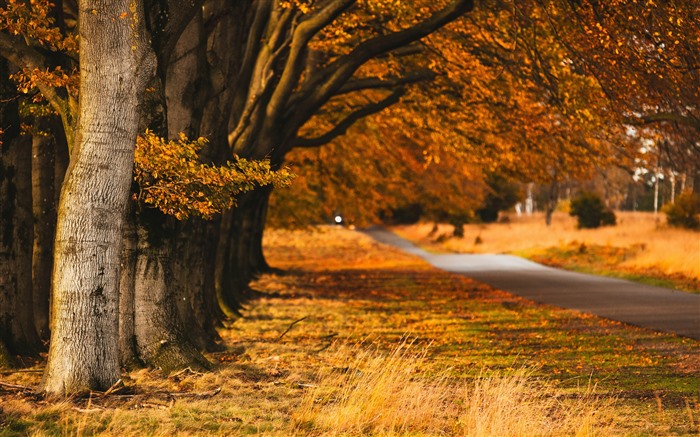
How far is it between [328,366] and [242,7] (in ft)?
21.6

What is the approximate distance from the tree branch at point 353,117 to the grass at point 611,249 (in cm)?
852

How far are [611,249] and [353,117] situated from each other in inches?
703

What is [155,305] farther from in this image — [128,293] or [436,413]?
[436,413]

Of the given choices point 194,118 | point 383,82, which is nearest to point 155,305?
point 194,118

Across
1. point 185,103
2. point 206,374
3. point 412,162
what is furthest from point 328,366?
point 412,162

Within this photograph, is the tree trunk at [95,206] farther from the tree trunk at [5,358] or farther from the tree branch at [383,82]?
the tree branch at [383,82]

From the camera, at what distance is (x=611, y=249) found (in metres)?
37.4

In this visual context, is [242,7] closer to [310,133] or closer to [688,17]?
[688,17]

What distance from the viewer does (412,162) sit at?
122 ft

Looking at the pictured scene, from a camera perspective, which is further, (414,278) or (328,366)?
(414,278)

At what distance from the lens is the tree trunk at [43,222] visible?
13.3m

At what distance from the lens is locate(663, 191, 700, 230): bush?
148 ft

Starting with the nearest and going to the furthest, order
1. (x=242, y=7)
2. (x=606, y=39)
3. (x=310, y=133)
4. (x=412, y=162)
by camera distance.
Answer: (x=606, y=39) < (x=242, y=7) < (x=310, y=133) < (x=412, y=162)

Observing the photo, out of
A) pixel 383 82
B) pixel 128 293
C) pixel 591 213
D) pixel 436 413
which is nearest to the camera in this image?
pixel 436 413
